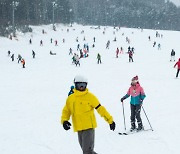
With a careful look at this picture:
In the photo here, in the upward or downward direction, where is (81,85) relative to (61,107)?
upward

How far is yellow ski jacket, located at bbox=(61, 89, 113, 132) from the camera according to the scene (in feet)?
17.9

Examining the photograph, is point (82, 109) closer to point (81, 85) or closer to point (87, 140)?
point (81, 85)

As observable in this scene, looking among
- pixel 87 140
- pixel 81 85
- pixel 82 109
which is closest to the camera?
pixel 81 85

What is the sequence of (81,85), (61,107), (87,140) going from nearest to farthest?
1. (81,85)
2. (87,140)
3. (61,107)

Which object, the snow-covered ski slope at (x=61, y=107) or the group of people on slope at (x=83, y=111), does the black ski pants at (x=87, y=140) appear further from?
the snow-covered ski slope at (x=61, y=107)

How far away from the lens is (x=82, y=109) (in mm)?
5492

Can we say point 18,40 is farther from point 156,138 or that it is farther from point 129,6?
point 129,6

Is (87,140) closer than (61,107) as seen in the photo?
Yes

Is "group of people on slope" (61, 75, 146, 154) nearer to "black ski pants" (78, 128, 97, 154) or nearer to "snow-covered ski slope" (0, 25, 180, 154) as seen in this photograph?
"black ski pants" (78, 128, 97, 154)

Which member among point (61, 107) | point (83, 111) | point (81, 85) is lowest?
point (61, 107)

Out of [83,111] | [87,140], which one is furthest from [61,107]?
[83,111]

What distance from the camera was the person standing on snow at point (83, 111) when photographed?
541 cm

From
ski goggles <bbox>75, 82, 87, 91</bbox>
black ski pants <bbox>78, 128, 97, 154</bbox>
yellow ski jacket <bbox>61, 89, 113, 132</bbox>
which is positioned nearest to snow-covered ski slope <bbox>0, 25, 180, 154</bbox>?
black ski pants <bbox>78, 128, 97, 154</bbox>

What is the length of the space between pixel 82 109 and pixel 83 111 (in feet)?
0.12
